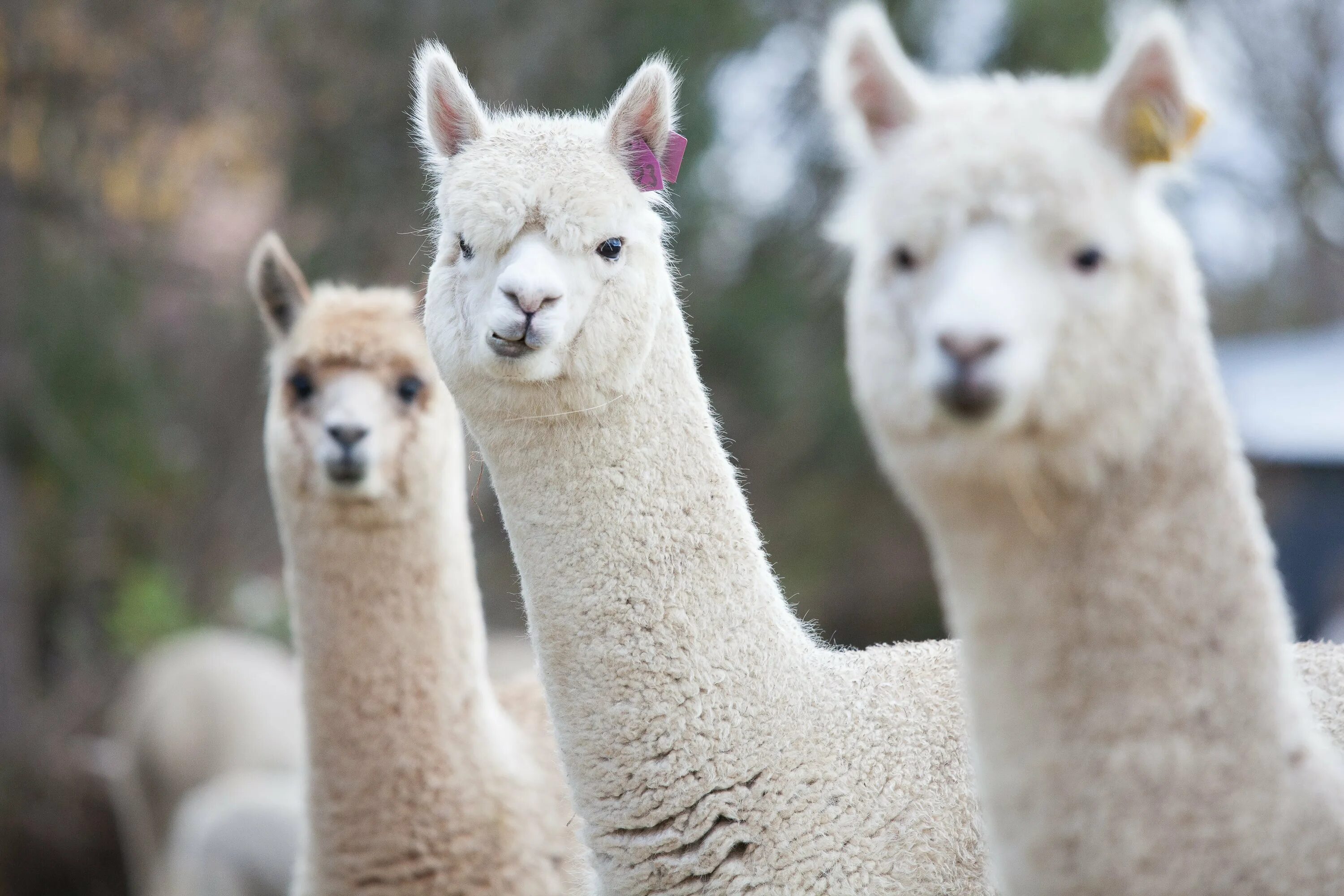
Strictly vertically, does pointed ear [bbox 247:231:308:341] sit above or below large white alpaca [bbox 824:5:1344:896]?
above

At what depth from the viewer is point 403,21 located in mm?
8211

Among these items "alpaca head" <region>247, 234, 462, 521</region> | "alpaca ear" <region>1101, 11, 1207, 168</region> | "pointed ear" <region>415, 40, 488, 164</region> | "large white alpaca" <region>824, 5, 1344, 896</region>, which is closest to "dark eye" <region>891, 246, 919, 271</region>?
"large white alpaca" <region>824, 5, 1344, 896</region>

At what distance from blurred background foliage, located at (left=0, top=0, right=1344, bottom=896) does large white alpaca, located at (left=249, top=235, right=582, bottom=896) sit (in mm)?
4315

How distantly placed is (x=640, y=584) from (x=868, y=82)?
1.10m

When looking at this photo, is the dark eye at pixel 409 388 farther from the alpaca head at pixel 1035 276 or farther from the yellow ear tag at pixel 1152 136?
the yellow ear tag at pixel 1152 136

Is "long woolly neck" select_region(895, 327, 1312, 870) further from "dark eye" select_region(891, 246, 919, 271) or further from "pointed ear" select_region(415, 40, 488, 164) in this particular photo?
"pointed ear" select_region(415, 40, 488, 164)

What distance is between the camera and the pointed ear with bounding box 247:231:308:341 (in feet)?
12.0

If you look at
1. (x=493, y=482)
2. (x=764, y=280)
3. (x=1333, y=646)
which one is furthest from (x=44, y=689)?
(x=1333, y=646)

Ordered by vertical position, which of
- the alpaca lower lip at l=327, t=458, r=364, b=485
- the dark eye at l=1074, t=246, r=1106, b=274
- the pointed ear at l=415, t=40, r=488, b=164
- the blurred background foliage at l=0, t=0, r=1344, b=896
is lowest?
the dark eye at l=1074, t=246, r=1106, b=274

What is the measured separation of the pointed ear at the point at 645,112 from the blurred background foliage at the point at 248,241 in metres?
4.73

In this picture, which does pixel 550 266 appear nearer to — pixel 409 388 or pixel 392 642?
pixel 409 388

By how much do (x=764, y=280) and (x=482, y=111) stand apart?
7.32 meters

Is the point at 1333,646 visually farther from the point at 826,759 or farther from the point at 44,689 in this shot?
the point at 44,689

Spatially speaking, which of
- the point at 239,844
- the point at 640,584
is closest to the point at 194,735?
the point at 239,844
